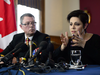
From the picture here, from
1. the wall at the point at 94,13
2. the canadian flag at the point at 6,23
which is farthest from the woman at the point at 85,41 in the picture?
the wall at the point at 94,13

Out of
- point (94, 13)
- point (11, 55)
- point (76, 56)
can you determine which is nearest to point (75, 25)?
point (76, 56)

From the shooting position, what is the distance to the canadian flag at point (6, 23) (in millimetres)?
2525

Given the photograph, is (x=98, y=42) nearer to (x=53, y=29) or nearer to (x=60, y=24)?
(x=53, y=29)

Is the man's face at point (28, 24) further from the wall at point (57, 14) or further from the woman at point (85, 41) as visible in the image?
the wall at point (57, 14)

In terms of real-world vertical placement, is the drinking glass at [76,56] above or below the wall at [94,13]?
below

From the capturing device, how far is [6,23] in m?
2.63

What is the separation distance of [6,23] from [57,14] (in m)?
2.62

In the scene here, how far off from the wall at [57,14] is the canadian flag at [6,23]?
1794 millimetres

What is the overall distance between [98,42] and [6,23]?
188 centimetres

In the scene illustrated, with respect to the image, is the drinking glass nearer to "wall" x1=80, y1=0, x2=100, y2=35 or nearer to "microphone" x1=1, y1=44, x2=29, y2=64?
"microphone" x1=1, y1=44, x2=29, y2=64

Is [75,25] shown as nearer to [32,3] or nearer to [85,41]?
[85,41]

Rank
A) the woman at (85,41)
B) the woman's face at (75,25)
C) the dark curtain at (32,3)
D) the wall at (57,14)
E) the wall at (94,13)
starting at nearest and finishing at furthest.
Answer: the woman at (85,41) < the woman's face at (75,25) < the dark curtain at (32,3) < the wall at (94,13) < the wall at (57,14)

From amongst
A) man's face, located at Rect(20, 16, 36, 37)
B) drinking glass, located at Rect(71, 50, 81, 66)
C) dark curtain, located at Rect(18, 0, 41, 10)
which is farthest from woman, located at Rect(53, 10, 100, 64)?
dark curtain, located at Rect(18, 0, 41, 10)

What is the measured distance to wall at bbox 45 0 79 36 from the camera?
4.43 meters
